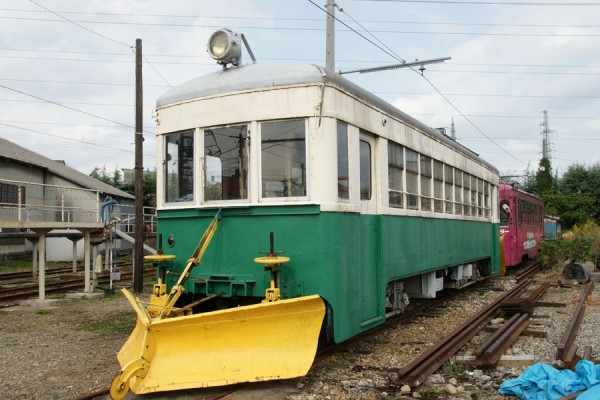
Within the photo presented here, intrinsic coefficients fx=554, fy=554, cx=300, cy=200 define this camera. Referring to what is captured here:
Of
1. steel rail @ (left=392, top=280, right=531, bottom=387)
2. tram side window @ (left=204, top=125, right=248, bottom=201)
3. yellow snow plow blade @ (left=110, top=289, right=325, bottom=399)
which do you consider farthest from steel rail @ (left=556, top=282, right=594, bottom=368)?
tram side window @ (left=204, top=125, right=248, bottom=201)

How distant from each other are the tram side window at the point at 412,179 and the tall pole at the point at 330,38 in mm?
4024

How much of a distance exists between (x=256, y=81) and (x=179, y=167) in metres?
1.37

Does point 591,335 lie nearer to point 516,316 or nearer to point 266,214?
point 516,316

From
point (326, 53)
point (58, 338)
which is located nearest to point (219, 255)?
point (58, 338)

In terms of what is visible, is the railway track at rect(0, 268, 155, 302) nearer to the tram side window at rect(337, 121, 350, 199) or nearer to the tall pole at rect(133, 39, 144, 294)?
the tall pole at rect(133, 39, 144, 294)

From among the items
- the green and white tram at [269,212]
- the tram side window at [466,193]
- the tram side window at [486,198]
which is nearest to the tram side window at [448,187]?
the tram side window at [466,193]

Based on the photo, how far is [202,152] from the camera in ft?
19.8

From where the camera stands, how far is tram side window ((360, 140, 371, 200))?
635 centimetres

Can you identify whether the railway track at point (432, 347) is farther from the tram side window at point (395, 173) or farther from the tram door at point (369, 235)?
the tram side window at point (395, 173)

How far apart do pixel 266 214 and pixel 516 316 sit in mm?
4992

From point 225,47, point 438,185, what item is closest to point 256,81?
point 225,47

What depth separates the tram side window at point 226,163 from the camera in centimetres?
581

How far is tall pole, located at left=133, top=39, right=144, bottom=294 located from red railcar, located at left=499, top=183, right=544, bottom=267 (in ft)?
33.5

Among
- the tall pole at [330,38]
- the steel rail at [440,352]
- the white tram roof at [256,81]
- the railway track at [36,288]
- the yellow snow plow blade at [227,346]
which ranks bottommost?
the railway track at [36,288]
